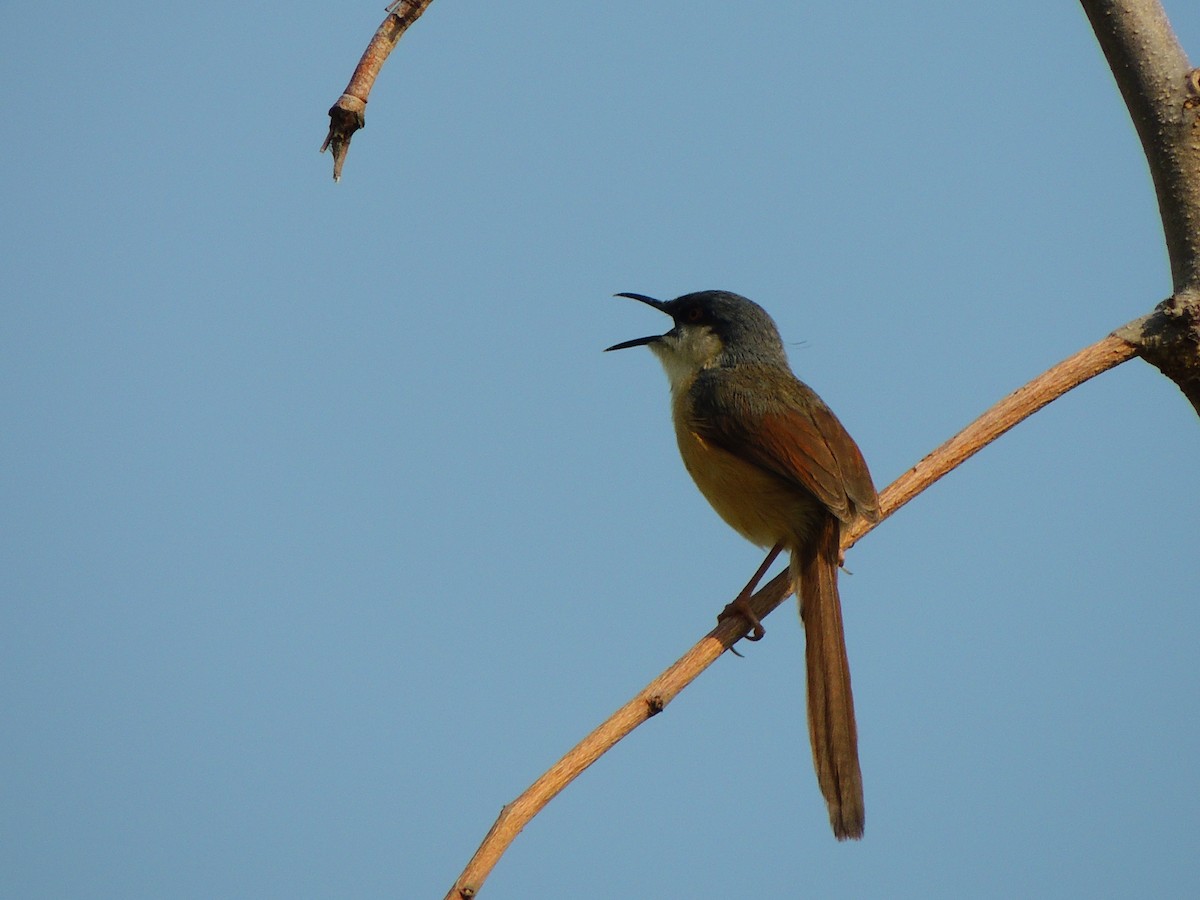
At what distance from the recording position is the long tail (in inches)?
166

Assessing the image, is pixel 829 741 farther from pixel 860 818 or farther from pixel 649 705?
pixel 649 705

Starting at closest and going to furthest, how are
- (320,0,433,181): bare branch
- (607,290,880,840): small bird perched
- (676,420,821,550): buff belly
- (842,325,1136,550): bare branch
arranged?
(320,0,433,181): bare branch
(842,325,1136,550): bare branch
(607,290,880,840): small bird perched
(676,420,821,550): buff belly

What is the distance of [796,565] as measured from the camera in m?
5.20

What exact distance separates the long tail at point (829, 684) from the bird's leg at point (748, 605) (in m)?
0.21

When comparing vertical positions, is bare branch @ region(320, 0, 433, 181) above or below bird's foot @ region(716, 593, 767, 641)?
above

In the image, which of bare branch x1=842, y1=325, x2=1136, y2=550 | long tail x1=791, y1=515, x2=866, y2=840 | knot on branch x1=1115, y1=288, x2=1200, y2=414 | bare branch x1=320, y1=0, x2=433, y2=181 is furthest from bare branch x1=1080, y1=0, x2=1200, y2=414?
long tail x1=791, y1=515, x2=866, y2=840

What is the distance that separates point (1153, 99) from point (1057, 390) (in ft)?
3.35

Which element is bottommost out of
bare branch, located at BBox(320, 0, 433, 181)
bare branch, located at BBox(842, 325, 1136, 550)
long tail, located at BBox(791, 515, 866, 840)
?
long tail, located at BBox(791, 515, 866, 840)

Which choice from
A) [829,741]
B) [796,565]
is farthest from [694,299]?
[829,741]

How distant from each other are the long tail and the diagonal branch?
0.17 metres

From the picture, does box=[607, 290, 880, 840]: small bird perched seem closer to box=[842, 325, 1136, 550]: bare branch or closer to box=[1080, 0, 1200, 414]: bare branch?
box=[842, 325, 1136, 550]: bare branch

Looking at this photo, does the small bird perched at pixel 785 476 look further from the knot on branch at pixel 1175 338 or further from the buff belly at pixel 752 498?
the knot on branch at pixel 1175 338

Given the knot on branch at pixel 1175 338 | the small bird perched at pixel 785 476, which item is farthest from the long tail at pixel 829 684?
the knot on branch at pixel 1175 338

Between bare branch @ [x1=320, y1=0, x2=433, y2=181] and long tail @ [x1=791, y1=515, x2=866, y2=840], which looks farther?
long tail @ [x1=791, y1=515, x2=866, y2=840]
